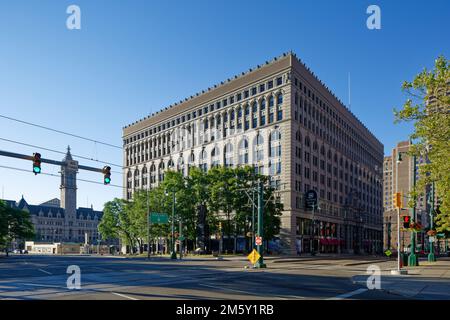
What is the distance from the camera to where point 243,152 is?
3406 inches

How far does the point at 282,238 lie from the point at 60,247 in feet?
262

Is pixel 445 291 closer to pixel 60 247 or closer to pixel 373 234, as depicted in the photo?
pixel 373 234

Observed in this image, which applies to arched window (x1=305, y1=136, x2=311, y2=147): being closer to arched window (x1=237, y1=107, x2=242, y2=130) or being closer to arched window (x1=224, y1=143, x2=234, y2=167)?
arched window (x1=237, y1=107, x2=242, y2=130)

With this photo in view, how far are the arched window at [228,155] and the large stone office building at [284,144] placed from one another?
0.21 metres

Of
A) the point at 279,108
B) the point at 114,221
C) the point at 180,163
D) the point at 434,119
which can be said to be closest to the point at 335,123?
the point at 279,108

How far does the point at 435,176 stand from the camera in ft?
81.5

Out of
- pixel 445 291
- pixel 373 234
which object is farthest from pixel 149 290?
pixel 373 234

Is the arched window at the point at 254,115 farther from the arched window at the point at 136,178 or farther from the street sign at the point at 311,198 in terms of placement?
the arched window at the point at 136,178

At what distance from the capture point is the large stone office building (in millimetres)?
79562

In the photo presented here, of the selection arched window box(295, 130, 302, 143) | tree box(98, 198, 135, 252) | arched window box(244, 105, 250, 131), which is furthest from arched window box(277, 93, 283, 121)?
tree box(98, 198, 135, 252)

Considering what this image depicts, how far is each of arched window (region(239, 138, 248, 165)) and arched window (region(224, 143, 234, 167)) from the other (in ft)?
8.55

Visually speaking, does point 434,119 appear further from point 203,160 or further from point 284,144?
point 203,160

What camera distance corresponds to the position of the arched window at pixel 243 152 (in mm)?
85938

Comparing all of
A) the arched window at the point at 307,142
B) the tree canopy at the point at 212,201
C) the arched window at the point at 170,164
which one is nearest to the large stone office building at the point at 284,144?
the arched window at the point at 307,142
